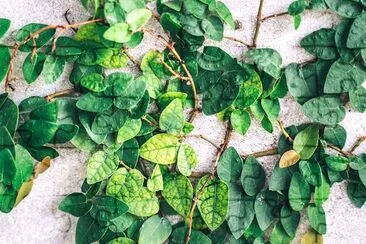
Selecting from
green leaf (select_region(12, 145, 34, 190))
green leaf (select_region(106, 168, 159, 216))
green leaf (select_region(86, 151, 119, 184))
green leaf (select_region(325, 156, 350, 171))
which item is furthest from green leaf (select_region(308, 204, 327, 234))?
green leaf (select_region(12, 145, 34, 190))

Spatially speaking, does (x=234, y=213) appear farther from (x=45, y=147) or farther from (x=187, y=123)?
(x=45, y=147)

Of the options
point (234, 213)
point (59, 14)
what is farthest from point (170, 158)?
point (59, 14)

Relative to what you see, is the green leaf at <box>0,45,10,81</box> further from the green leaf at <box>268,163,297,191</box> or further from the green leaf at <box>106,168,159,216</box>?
the green leaf at <box>268,163,297,191</box>

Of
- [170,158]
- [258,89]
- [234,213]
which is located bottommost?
[234,213]

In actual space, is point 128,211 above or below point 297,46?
below

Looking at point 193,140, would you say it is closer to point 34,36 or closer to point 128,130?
point 128,130

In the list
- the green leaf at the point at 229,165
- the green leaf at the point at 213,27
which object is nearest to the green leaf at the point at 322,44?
the green leaf at the point at 213,27

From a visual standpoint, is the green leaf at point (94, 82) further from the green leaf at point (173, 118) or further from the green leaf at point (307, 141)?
the green leaf at point (307, 141)
